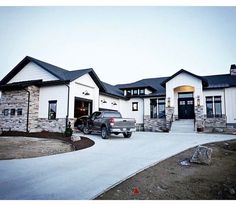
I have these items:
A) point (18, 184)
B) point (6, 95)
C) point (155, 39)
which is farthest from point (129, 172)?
point (6, 95)

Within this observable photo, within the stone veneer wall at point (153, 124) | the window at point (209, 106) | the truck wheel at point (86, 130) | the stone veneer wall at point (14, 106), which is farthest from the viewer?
the stone veneer wall at point (153, 124)

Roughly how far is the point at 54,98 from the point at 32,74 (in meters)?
3.42

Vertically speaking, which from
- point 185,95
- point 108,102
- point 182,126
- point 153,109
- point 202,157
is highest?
point 185,95

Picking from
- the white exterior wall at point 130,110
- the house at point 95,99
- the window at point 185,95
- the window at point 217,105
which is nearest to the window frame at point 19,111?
the house at point 95,99

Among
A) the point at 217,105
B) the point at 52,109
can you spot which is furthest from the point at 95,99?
the point at 217,105

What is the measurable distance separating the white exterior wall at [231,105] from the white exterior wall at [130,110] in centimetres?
875

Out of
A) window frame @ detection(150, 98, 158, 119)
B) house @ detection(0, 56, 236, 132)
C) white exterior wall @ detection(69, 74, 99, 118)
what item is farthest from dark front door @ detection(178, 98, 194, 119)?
white exterior wall @ detection(69, 74, 99, 118)

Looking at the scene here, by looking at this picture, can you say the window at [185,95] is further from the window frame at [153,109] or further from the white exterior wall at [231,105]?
the white exterior wall at [231,105]

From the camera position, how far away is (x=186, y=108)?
21.4 metres

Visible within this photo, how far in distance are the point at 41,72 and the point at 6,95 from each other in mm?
3588

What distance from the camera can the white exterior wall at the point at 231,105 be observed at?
62.9ft

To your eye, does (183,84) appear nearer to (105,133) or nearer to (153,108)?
(153,108)

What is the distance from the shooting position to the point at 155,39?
902 cm

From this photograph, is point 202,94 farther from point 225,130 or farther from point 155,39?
point 155,39
